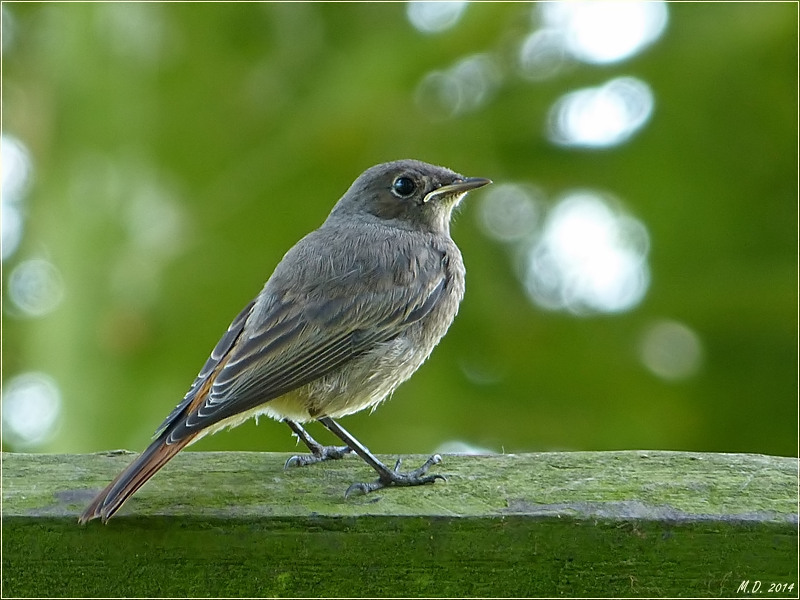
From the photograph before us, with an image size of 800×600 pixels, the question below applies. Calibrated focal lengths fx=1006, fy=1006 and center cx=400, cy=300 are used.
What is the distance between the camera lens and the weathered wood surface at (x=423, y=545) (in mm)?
2352

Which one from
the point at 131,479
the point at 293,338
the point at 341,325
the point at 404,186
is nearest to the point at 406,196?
the point at 404,186

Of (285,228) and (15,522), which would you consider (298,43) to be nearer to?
(285,228)

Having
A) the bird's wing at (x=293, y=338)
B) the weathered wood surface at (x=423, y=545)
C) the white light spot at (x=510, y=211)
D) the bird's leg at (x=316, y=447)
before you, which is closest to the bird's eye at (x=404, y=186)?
the white light spot at (x=510, y=211)

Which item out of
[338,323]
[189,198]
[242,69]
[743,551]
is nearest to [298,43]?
[242,69]

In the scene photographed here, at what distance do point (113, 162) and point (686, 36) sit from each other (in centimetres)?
237

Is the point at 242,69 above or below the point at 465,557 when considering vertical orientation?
above

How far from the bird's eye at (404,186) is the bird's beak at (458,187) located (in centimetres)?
8

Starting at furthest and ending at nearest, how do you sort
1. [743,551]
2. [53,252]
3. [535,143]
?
[535,143] → [53,252] → [743,551]

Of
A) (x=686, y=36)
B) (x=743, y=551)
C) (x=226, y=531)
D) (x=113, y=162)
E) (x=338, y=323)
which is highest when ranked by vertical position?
(x=686, y=36)

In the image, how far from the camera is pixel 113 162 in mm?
4008

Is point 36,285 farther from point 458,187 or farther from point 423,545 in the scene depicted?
point 423,545

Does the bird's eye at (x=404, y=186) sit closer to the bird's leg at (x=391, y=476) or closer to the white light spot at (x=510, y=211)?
the white light spot at (x=510, y=211)

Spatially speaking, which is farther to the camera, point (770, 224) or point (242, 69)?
point (242, 69)

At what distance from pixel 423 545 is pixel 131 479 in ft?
2.47
